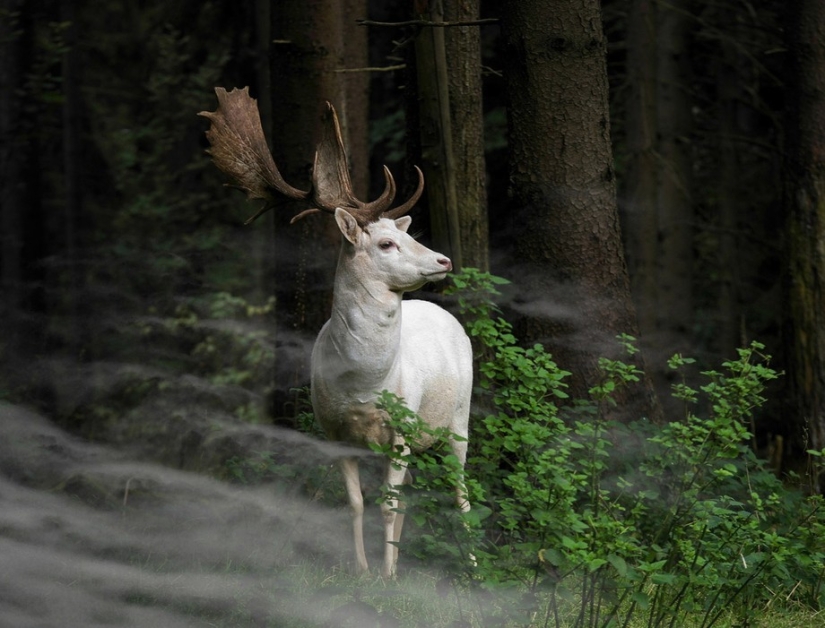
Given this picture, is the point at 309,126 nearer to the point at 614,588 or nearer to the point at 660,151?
the point at 614,588

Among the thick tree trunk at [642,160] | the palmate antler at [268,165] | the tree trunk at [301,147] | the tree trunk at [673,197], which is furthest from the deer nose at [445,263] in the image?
the tree trunk at [673,197]

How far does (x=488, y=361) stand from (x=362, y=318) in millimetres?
1274

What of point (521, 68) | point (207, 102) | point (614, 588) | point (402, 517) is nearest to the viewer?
point (614, 588)

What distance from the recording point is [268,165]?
589 cm

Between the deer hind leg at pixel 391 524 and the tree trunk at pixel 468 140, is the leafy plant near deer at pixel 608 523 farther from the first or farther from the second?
the tree trunk at pixel 468 140

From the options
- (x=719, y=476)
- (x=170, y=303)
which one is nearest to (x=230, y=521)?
(x=719, y=476)

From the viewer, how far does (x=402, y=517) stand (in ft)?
19.3

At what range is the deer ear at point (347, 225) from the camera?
5344 millimetres

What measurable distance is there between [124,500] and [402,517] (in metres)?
2.17

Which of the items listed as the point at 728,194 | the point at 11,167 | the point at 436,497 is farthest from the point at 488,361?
the point at 728,194

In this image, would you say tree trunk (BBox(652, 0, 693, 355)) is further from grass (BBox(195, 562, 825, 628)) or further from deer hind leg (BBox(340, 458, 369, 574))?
deer hind leg (BBox(340, 458, 369, 574))

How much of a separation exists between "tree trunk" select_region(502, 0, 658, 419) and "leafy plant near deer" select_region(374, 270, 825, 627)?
671mm

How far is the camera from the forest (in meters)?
5.17

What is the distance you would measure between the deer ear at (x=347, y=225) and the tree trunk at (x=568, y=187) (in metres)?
1.85
